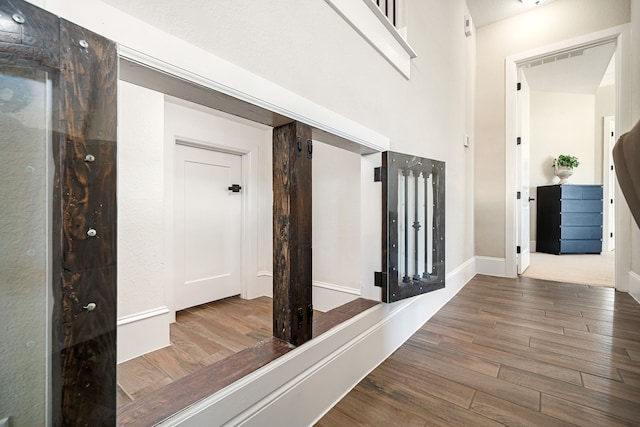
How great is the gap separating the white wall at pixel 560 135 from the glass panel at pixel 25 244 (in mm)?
6329

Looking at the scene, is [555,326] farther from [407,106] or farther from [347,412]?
[407,106]

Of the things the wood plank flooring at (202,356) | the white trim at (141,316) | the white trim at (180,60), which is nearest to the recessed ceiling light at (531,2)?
the white trim at (180,60)

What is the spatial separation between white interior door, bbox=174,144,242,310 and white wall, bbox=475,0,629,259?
277 cm

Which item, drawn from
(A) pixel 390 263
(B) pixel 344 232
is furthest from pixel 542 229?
(A) pixel 390 263

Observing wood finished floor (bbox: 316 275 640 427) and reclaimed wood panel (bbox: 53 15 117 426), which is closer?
reclaimed wood panel (bbox: 53 15 117 426)

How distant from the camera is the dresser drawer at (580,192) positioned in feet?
14.8

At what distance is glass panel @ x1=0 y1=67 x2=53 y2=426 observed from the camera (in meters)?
0.46

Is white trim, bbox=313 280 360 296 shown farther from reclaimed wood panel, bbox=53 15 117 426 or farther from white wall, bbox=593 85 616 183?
white wall, bbox=593 85 616 183

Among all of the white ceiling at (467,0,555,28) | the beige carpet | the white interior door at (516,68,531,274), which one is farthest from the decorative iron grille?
the white ceiling at (467,0,555,28)

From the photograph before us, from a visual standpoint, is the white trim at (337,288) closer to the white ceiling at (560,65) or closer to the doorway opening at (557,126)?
the doorway opening at (557,126)

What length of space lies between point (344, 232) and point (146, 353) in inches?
58.8

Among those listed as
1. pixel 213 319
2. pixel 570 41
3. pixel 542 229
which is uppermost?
pixel 570 41

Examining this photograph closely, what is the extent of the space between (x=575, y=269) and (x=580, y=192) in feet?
5.97

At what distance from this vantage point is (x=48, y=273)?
494mm
